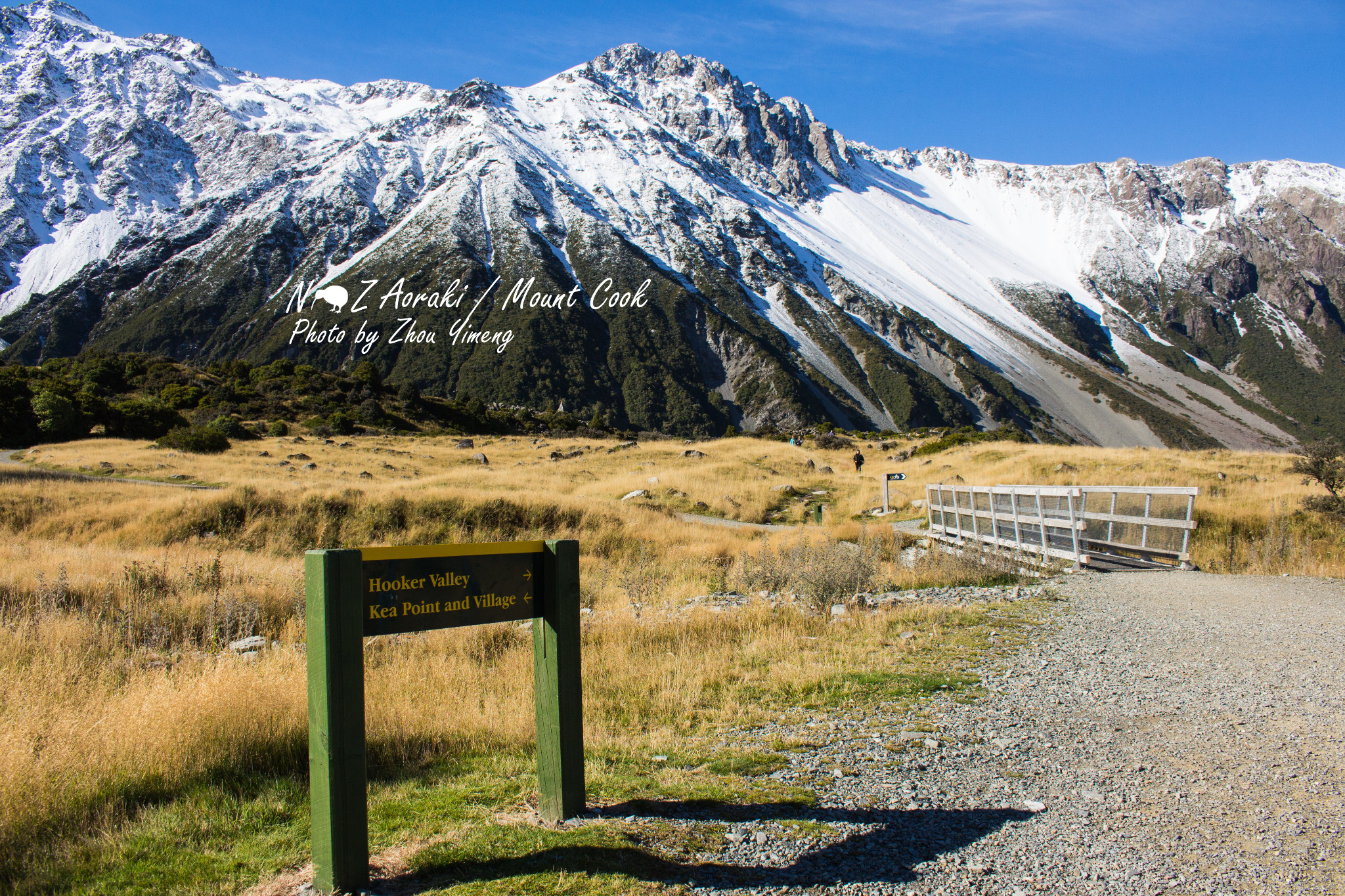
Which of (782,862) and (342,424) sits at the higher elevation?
(342,424)

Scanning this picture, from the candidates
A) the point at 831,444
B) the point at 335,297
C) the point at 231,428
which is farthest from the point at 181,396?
the point at 335,297

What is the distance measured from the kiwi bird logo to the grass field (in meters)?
148

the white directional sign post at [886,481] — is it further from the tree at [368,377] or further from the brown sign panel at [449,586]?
the tree at [368,377]

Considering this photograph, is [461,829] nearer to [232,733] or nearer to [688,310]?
[232,733]

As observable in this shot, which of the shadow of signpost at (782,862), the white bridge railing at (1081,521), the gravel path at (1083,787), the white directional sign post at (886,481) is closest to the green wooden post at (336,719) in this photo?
the shadow of signpost at (782,862)

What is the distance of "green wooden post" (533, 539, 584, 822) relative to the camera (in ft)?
12.5

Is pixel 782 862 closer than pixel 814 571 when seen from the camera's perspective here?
Yes

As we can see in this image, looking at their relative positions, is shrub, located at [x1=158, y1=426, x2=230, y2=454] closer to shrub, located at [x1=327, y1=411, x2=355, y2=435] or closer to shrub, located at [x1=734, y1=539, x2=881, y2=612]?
shrub, located at [x1=327, y1=411, x2=355, y2=435]

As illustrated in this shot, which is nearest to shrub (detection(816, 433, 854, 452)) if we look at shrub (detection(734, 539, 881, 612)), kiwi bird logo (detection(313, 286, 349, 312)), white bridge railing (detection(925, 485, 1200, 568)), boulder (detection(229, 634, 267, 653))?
white bridge railing (detection(925, 485, 1200, 568))

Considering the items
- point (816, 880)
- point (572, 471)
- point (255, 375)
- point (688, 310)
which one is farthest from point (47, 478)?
point (688, 310)

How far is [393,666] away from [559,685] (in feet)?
12.2

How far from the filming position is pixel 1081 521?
556 inches

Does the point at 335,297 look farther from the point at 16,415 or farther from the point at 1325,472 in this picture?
the point at 1325,472

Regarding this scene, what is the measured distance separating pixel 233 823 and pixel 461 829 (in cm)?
123
